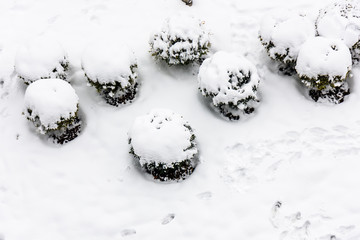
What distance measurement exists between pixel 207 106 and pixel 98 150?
5.80ft

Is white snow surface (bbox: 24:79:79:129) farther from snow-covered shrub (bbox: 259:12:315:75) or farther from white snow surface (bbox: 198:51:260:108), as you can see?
snow-covered shrub (bbox: 259:12:315:75)

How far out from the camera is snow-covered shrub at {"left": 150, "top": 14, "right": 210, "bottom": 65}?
574 cm

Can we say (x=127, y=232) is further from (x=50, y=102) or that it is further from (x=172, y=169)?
(x=50, y=102)

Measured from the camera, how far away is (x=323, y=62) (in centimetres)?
536

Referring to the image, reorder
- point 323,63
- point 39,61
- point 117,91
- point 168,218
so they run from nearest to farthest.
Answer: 1. point 168,218
2. point 323,63
3. point 39,61
4. point 117,91

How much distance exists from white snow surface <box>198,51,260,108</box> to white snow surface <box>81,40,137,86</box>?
44.2 inches

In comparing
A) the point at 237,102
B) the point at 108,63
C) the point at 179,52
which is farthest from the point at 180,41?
the point at 237,102

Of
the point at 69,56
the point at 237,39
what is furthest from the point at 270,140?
the point at 69,56

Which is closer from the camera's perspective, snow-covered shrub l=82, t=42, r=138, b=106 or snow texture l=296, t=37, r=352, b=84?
snow texture l=296, t=37, r=352, b=84

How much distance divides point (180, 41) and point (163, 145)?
173 cm

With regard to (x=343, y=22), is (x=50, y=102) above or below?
below

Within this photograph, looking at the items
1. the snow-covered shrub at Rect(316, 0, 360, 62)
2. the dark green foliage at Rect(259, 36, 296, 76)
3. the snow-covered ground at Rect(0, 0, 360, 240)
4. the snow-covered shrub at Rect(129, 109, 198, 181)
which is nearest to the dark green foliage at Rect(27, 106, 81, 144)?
the snow-covered ground at Rect(0, 0, 360, 240)

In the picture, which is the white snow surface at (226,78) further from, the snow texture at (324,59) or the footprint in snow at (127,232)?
the footprint in snow at (127,232)

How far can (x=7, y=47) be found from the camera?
6.60 metres
